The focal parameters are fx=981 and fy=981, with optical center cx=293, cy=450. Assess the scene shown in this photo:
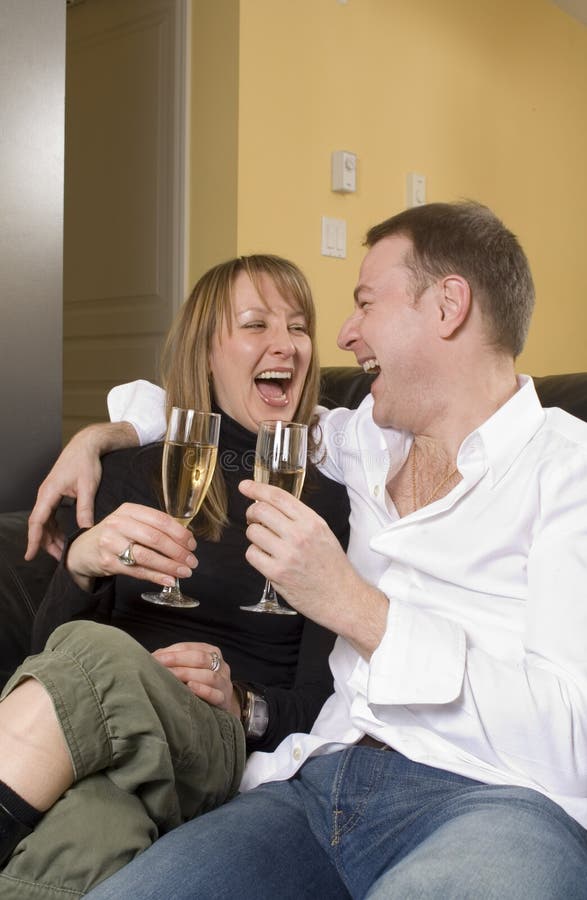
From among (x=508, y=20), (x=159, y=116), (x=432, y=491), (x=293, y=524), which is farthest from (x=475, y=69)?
(x=293, y=524)

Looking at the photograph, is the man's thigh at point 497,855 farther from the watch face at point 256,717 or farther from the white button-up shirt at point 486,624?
the watch face at point 256,717

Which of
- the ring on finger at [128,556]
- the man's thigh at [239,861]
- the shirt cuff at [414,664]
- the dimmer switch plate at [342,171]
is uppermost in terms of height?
the dimmer switch plate at [342,171]

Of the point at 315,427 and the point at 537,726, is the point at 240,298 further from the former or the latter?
the point at 537,726

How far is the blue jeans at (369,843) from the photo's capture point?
2.96ft

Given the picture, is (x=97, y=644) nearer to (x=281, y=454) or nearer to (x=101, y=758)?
(x=101, y=758)

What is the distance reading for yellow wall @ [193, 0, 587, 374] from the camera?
9.93 feet

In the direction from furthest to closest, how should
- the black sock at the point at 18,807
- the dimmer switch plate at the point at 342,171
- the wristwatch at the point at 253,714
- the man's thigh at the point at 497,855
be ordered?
the dimmer switch plate at the point at 342,171
the wristwatch at the point at 253,714
the black sock at the point at 18,807
the man's thigh at the point at 497,855

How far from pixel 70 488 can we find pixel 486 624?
0.72 metres

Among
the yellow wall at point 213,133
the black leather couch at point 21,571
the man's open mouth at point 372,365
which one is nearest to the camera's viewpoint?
the man's open mouth at point 372,365

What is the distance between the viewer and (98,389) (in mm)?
→ 3617

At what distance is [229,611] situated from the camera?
61.3 inches

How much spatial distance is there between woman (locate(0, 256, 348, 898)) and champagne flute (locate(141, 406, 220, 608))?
3 cm

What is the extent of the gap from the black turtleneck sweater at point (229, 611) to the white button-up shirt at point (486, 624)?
104 mm

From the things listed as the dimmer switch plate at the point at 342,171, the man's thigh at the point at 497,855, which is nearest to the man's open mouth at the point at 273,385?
the man's thigh at the point at 497,855
